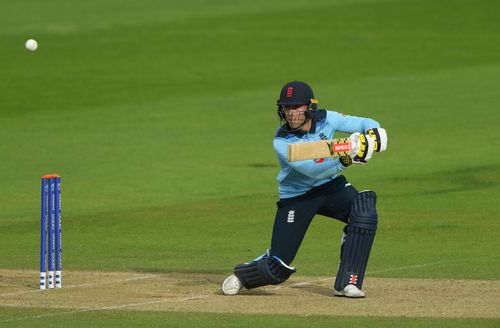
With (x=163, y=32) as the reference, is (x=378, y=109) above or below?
below

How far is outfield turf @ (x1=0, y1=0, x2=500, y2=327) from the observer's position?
13445 millimetres

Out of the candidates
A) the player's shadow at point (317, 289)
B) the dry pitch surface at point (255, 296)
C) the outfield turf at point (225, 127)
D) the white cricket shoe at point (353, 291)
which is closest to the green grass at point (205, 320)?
the outfield turf at point (225, 127)

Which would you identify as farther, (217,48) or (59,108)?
(217,48)

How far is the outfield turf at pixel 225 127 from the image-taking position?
44.1 feet

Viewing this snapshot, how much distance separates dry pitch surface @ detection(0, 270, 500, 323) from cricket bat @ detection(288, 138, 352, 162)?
122 cm

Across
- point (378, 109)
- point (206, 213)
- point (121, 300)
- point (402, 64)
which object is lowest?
point (121, 300)

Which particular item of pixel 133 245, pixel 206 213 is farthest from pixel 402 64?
pixel 133 245

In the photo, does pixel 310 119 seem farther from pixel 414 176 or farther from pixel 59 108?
pixel 59 108

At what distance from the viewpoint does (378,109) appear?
2530 cm

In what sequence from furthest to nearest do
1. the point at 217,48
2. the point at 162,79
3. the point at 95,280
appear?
the point at 217,48, the point at 162,79, the point at 95,280

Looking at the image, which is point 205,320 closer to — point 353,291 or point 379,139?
point 353,291

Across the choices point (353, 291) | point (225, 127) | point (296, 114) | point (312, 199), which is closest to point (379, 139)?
point (296, 114)

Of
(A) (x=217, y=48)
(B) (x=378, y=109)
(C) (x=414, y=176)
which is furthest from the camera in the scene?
(A) (x=217, y=48)

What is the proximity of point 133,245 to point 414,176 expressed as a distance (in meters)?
6.18
